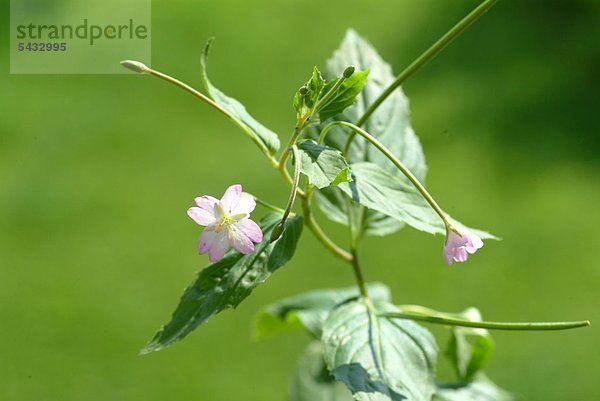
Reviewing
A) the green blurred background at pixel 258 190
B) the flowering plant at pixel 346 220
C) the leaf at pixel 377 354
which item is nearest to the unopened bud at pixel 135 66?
the flowering plant at pixel 346 220

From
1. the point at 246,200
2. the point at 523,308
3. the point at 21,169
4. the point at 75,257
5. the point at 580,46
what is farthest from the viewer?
the point at 580,46

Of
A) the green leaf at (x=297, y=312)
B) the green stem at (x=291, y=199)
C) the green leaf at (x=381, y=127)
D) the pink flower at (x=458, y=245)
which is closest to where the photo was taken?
the green stem at (x=291, y=199)

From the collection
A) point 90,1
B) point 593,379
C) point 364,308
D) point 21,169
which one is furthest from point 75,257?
point 364,308

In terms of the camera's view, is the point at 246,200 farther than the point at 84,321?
No

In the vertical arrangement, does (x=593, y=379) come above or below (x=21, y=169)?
below

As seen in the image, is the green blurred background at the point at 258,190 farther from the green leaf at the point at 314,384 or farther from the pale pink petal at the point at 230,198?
the pale pink petal at the point at 230,198

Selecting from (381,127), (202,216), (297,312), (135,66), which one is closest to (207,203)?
(202,216)

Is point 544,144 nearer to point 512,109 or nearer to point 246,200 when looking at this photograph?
point 512,109
